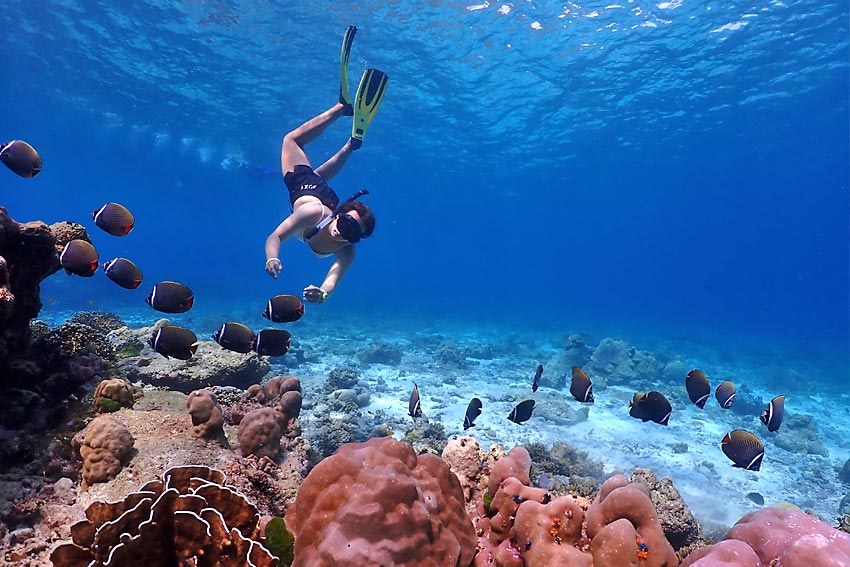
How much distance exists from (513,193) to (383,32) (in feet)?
138

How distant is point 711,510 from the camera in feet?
29.4

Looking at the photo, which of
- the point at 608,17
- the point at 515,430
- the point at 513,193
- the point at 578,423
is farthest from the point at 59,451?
the point at 513,193

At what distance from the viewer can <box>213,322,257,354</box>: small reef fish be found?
4676 millimetres

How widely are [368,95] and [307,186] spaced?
192 centimetres

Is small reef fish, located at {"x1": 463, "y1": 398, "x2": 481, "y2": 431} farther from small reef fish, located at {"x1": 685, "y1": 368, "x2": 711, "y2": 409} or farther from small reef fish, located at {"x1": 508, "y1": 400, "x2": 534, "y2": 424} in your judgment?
small reef fish, located at {"x1": 685, "y1": 368, "x2": 711, "y2": 409}

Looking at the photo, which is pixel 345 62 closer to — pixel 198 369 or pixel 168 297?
pixel 168 297

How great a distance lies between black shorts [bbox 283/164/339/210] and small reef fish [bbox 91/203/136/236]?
9.62 ft

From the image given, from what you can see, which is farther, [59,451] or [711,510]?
[711,510]

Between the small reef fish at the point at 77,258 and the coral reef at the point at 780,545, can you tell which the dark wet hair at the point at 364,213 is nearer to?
the small reef fish at the point at 77,258

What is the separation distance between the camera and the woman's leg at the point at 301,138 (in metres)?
8.60

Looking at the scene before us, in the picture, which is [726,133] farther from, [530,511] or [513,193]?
[530,511]

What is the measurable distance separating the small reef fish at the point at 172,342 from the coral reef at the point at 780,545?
4745 millimetres

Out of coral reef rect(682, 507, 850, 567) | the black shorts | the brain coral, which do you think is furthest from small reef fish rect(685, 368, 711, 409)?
the black shorts

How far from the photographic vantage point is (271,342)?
486 cm
